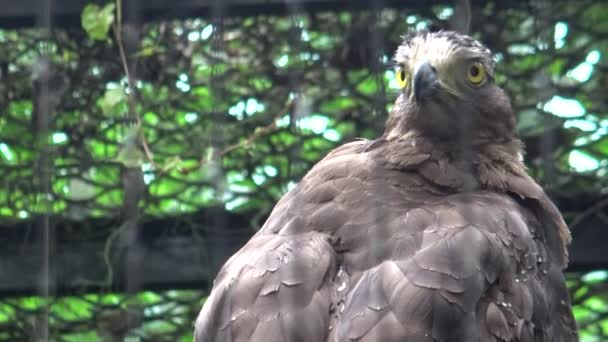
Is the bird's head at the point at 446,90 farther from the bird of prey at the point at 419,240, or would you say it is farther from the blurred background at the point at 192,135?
the blurred background at the point at 192,135

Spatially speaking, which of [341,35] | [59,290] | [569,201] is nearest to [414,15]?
[341,35]

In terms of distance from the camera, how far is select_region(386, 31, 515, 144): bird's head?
3.00 meters

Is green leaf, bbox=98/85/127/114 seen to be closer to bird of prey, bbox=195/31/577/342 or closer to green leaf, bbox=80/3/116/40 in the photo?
green leaf, bbox=80/3/116/40

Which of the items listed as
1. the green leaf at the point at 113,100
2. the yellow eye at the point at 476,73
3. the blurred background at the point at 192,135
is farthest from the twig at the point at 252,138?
the yellow eye at the point at 476,73

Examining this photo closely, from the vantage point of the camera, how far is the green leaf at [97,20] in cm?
341

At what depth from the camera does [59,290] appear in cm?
376

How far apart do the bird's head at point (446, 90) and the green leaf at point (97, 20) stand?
850 millimetres

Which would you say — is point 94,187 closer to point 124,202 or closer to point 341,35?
point 124,202

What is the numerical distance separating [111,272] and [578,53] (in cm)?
160

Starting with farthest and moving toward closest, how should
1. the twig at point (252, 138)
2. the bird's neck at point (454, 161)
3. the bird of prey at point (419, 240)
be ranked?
the twig at point (252, 138), the bird's neck at point (454, 161), the bird of prey at point (419, 240)

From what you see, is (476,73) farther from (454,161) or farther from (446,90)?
(454,161)

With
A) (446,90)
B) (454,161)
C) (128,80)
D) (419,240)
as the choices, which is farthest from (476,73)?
(128,80)

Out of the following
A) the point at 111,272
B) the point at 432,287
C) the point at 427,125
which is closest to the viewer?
the point at 432,287

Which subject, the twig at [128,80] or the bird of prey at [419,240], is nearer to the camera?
the bird of prey at [419,240]
